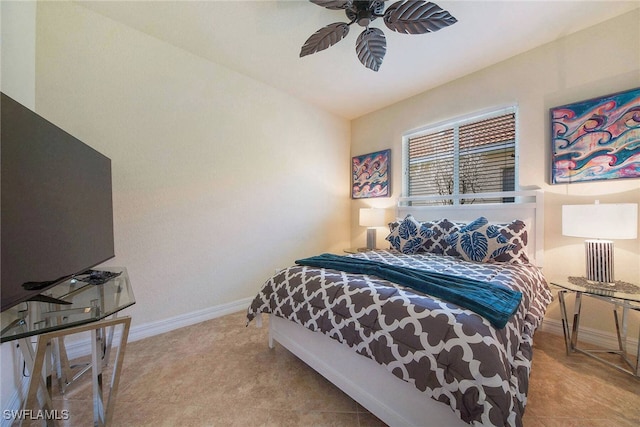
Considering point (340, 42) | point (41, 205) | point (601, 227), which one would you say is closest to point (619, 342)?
point (601, 227)

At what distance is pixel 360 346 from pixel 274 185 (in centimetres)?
215

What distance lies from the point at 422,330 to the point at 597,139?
7.66ft

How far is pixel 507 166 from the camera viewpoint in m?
2.48

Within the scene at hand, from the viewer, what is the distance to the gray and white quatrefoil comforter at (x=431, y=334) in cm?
85

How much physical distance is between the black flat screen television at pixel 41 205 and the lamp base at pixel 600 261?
3163 mm

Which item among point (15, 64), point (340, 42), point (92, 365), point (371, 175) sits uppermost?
point (340, 42)

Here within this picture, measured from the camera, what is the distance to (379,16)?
5.29 feet

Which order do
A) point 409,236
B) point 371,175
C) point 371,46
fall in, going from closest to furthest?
point 371,46, point 409,236, point 371,175

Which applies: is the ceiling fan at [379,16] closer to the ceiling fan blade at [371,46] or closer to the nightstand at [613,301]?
the ceiling fan blade at [371,46]

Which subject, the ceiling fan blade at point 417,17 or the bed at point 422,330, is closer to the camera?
the bed at point 422,330

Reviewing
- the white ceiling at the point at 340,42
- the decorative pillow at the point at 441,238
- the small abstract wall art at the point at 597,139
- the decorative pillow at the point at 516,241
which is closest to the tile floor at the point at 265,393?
the decorative pillow at the point at 516,241

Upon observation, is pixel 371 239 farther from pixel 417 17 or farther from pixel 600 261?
pixel 417 17

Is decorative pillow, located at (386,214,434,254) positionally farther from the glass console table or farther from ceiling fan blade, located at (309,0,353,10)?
the glass console table

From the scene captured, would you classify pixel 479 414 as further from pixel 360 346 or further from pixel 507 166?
pixel 507 166
